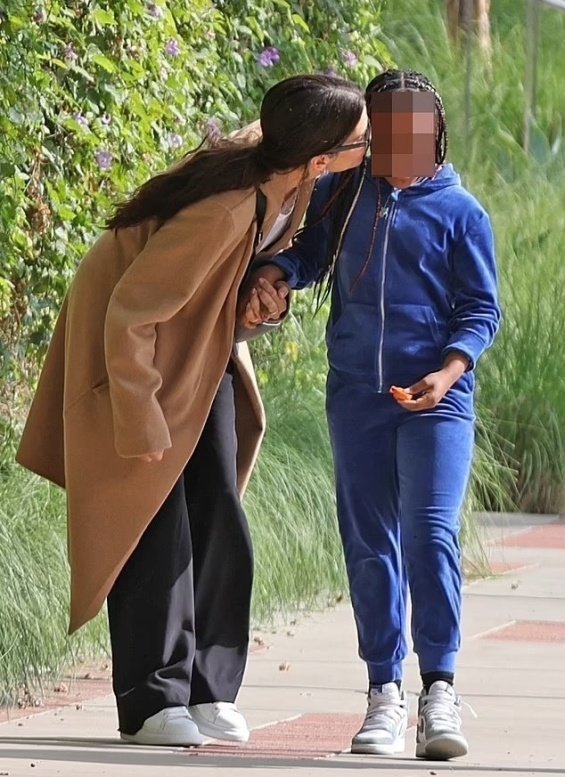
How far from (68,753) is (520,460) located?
20.2 feet

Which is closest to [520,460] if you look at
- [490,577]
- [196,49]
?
[490,577]

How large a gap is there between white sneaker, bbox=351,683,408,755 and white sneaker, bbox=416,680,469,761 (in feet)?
0.30

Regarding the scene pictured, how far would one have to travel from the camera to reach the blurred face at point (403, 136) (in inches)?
189

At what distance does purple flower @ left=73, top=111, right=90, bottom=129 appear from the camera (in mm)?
6575

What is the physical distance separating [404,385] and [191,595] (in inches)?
30.2

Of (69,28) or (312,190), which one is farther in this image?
(69,28)

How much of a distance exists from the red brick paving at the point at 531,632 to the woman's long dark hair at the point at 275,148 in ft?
8.99

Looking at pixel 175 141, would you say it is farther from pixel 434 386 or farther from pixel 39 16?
pixel 434 386

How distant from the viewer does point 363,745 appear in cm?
485

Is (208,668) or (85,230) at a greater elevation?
(85,230)

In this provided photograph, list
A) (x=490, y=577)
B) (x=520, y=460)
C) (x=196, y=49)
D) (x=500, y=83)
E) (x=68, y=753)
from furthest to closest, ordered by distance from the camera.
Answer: (x=500, y=83) → (x=520, y=460) → (x=490, y=577) → (x=196, y=49) → (x=68, y=753)

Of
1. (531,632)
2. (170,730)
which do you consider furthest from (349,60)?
(170,730)

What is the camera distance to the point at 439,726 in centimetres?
472

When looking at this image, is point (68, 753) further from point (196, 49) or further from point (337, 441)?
point (196, 49)
